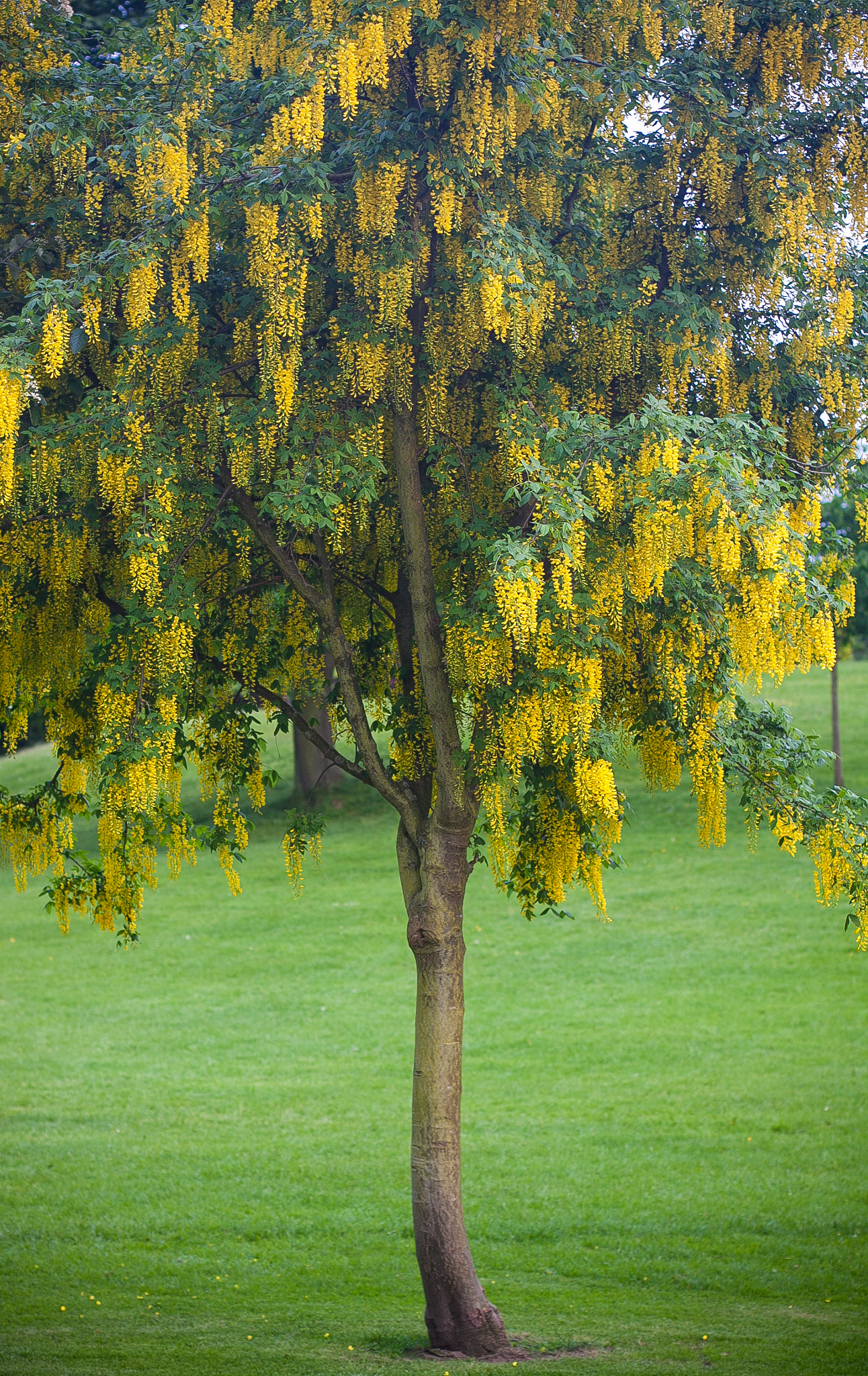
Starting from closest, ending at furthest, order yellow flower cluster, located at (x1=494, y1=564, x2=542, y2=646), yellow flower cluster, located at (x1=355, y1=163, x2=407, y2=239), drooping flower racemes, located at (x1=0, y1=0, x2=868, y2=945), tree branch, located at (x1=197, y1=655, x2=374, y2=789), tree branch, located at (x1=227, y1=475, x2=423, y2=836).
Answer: yellow flower cluster, located at (x1=494, y1=564, x2=542, y2=646)
drooping flower racemes, located at (x1=0, y1=0, x2=868, y2=945)
yellow flower cluster, located at (x1=355, y1=163, x2=407, y2=239)
tree branch, located at (x1=227, y1=475, x2=423, y2=836)
tree branch, located at (x1=197, y1=655, x2=374, y2=789)

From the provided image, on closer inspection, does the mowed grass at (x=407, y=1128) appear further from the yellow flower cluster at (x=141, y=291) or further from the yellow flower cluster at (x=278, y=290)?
the yellow flower cluster at (x=141, y=291)

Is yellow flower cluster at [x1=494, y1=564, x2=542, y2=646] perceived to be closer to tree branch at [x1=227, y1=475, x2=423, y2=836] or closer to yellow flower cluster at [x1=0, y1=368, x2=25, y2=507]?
tree branch at [x1=227, y1=475, x2=423, y2=836]

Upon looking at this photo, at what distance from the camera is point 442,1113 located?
7.22 m

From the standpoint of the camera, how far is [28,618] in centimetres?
754

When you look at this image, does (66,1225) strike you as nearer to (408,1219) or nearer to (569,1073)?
(408,1219)

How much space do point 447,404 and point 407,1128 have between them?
25.4 ft

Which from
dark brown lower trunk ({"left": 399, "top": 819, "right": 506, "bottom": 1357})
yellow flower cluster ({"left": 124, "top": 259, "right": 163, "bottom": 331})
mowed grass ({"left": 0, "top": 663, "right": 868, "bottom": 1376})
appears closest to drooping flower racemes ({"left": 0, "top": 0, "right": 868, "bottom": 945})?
yellow flower cluster ({"left": 124, "top": 259, "right": 163, "bottom": 331})

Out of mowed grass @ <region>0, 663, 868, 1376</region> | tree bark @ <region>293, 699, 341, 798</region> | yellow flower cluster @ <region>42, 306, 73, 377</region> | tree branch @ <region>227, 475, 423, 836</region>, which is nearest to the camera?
yellow flower cluster @ <region>42, 306, 73, 377</region>

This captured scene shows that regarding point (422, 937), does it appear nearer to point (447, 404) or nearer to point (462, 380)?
point (447, 404)

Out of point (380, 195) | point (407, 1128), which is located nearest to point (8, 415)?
point (380, 195)

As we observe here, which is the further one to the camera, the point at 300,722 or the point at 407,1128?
the point at 407,1128

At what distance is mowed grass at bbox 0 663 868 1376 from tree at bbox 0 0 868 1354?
1592mm

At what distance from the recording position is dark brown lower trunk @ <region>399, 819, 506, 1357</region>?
709 cm

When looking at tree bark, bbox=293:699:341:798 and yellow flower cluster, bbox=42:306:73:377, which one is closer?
yellow flower cluster, bbox=42:306:73:377
